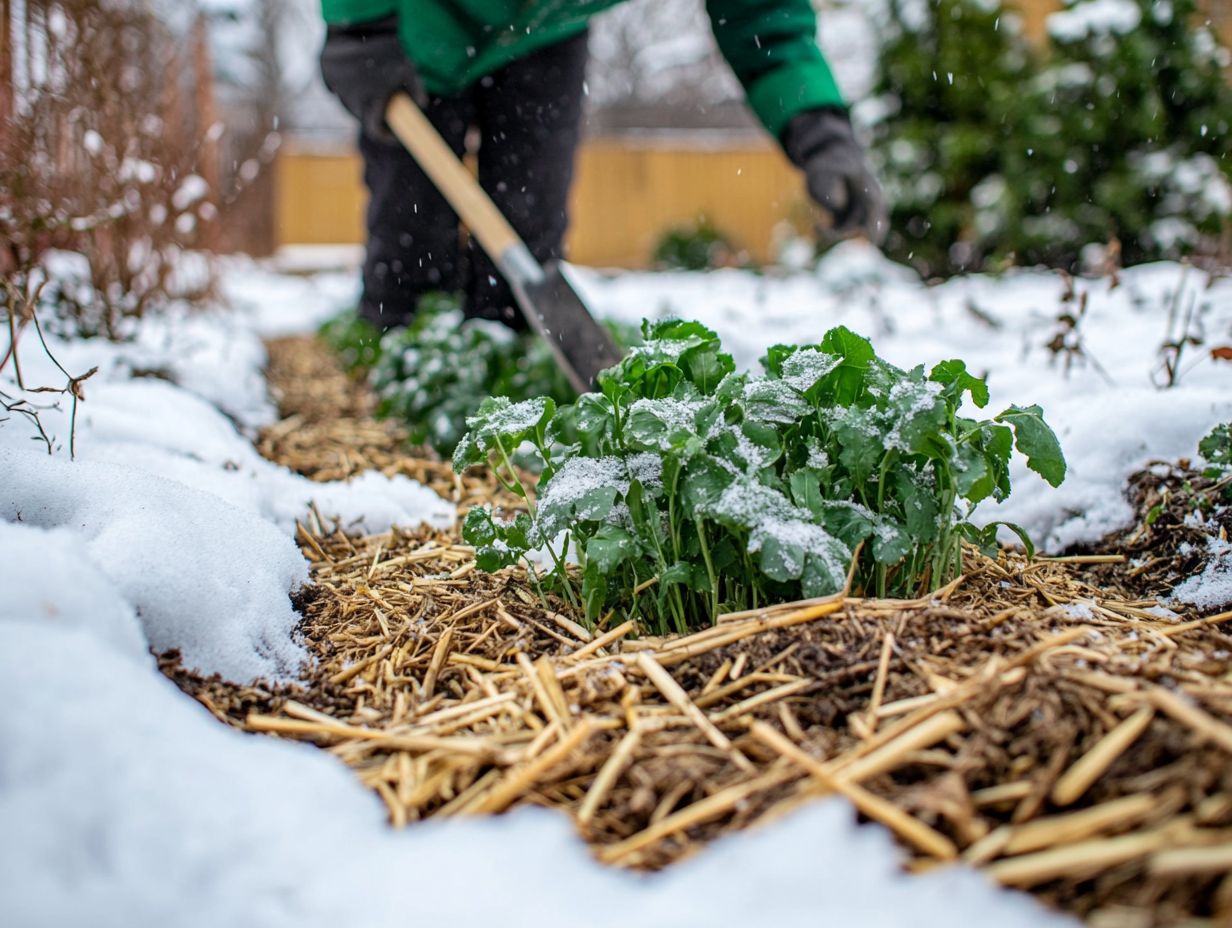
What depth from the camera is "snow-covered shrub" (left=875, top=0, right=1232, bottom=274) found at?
231 inches

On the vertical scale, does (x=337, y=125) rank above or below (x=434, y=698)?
above

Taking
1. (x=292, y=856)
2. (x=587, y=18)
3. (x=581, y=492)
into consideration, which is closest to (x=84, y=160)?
(x=587, y=18)

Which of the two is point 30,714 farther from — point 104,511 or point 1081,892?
point 1081,892

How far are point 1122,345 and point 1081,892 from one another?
2.69 meters

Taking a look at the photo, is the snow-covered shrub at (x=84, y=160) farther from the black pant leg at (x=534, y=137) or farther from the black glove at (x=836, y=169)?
the black glove at (x=836, y=169)

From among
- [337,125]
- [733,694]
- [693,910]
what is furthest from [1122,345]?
[337,125]

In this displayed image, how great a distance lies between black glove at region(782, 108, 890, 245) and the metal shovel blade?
104 centimetres

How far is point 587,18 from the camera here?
10.4 ft

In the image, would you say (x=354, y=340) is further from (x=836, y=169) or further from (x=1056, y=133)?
(x=1056, y=133)

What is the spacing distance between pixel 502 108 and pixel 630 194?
43.4 feet

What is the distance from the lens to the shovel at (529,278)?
244 cm

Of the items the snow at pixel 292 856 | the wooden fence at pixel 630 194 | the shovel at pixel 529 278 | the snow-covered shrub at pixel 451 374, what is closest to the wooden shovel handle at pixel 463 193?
the shovel at pixel 529 278

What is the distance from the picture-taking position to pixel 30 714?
0.86 meters

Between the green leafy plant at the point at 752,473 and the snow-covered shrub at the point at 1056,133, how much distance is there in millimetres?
5326
